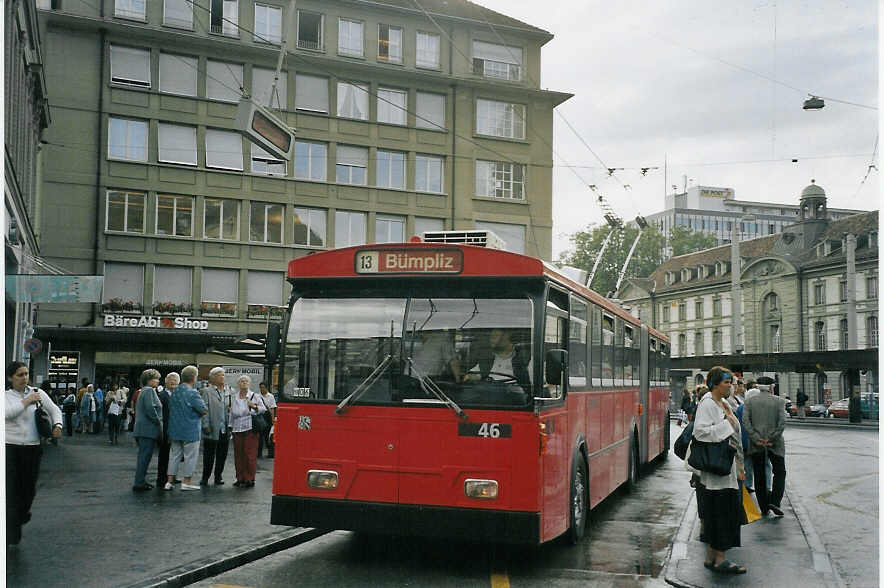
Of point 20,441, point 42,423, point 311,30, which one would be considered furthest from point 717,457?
point 311,30

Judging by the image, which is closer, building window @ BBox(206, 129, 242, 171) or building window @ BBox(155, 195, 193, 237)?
building window @ BBox(155, 195, 193, 237)

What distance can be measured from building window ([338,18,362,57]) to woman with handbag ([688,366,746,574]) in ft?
118

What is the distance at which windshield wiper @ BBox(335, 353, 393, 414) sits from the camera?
332 inches

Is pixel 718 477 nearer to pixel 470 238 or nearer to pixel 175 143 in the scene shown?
pixel 470 238

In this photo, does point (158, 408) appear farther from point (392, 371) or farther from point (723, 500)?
point (723, 500)

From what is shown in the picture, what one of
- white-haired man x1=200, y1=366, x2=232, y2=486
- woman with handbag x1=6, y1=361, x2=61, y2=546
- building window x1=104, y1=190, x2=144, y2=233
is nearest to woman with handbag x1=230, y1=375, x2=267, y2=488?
white-haired man x1=200, y1=366, x2=232, y2=486

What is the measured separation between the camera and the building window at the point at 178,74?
39.5m

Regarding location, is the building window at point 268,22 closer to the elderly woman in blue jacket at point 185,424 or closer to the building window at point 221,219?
the building window at point 221,219

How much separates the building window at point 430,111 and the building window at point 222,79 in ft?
26.4

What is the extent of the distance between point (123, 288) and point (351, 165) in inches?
433

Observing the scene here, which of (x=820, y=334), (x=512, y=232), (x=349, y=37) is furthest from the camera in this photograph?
(x=820, y=334)

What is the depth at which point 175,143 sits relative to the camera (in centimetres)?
3969

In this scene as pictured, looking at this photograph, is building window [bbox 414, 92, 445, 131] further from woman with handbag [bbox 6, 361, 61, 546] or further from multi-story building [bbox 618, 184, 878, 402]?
woman with handbag [bbox 6, 361, 61, 546]

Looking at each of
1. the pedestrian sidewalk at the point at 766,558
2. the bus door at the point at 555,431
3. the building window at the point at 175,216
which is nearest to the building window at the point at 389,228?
the building window at the point at 175,216
